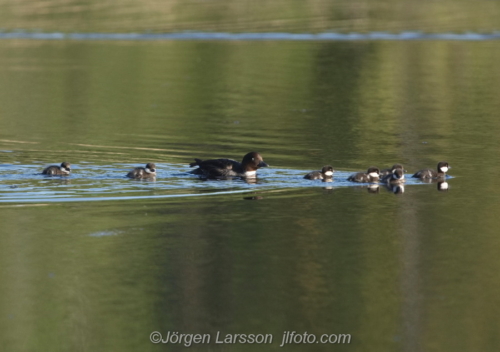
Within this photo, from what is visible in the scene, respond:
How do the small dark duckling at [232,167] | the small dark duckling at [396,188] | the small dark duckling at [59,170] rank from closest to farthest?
the small dark duckling at [396,188]
the small dark duckling at [59,170]
the small dark duckling at [232,167]

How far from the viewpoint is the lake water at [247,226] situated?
8.24 metres

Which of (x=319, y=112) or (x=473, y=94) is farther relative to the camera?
(x=473, y=94)

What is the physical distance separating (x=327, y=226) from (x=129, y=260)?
2.43 m

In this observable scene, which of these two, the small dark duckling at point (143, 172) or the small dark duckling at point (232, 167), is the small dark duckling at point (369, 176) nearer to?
the small dark duckling at point (232, 167)

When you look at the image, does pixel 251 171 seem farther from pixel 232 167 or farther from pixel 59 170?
pixel 59 170

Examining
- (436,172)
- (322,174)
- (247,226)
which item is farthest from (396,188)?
(247,226)

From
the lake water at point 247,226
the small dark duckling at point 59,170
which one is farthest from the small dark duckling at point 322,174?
the small dark duckling at point 59,170

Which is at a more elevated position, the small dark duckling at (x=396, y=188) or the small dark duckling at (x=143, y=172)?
the small dark duckling at (x=143, y=172)

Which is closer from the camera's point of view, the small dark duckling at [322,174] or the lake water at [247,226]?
the lake water at [247,226]

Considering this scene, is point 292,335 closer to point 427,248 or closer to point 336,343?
point 336,343

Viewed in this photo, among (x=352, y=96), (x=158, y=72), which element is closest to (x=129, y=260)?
(x=352, y=96)

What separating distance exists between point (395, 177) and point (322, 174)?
936 mm

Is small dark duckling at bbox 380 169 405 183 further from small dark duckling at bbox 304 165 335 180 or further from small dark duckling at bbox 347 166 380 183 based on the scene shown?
small dark duckling at bbox 304 165 335 180

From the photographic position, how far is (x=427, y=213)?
12.0m
